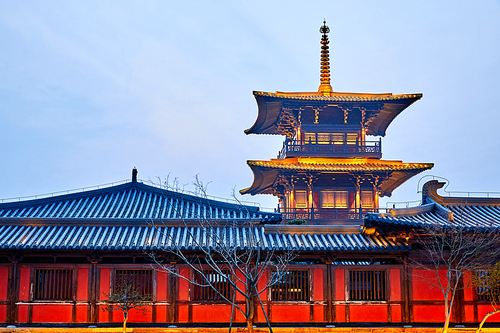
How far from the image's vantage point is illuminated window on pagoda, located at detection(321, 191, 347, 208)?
34.7m

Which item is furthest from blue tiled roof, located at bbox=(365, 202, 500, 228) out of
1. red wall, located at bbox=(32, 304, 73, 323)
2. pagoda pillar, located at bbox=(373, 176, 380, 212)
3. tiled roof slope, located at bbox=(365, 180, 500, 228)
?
red wall, located at bbox=(32, 304, 73, 323)

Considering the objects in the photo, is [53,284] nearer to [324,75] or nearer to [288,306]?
[288,306]

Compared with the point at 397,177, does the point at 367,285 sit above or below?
below

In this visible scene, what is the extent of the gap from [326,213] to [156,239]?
16.1 metres

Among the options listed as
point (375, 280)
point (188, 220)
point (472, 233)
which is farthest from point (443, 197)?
point (188, 220)

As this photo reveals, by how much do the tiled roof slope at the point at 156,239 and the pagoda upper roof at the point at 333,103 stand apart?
47.2 feet

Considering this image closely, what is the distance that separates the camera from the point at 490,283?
1927 cm

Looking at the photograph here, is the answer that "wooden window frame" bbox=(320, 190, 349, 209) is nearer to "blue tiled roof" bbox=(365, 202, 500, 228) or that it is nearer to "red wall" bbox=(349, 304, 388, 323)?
"blue tiled roof" bbox=(365, 202, 500, 228)

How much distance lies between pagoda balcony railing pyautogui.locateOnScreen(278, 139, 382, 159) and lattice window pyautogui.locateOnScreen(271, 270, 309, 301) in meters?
14.7

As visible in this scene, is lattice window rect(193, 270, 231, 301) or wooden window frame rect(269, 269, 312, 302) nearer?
lattice window rect(193, 270, 231, 301)

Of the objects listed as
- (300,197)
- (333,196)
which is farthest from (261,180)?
(333,196)

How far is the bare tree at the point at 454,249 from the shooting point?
745 inches

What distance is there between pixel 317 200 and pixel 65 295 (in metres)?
19.0

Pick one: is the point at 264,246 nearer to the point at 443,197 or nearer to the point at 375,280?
the point at 375,280
